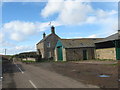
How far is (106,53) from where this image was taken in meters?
30.6

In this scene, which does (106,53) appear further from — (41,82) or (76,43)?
(41,82)

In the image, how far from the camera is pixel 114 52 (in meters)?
27.9

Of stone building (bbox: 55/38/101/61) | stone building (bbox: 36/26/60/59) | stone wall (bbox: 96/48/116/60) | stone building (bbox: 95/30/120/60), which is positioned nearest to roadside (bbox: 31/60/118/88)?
stone building (bbox: 95/30/120/60)

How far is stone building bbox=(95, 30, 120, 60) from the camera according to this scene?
27422 millimetres

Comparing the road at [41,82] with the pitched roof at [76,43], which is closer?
the road at [41,82]

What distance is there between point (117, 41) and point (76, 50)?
10343mm

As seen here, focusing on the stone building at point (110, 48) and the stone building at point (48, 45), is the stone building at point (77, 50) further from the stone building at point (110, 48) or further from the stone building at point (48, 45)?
the stone building at point (48, 45)

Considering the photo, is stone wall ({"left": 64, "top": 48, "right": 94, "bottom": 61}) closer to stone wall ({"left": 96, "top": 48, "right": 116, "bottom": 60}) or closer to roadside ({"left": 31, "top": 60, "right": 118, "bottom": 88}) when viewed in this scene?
stone wall ({"left": 96, "top": 48, "right": 116, "bottom": 60})

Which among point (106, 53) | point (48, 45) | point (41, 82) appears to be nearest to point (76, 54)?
point (106, 53)

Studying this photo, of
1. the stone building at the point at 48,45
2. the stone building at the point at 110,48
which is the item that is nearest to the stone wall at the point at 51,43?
the stone building at the point at 48,45

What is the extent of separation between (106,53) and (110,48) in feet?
6.35

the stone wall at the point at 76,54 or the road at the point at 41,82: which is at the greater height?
the stone wall at the point at 76,54

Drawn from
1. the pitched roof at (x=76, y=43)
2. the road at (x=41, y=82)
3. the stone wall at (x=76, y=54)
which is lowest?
the road at (x=41, y=82)

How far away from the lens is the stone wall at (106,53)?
92.6 feet
